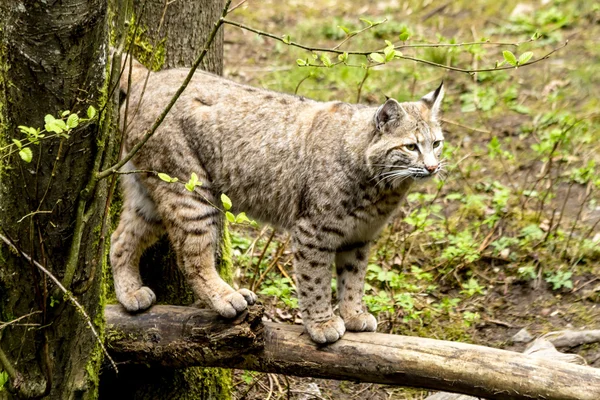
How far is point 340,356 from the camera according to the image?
14.3 ft

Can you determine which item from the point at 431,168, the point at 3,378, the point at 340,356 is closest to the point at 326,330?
the point at 340,356

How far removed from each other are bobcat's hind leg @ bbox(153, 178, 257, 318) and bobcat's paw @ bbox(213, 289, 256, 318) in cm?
8

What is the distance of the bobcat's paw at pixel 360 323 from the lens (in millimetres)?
4738

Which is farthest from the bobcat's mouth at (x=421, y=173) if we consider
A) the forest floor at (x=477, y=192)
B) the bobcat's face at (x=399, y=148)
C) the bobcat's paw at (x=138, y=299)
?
the bobcat's paw at (x=138, y=299)

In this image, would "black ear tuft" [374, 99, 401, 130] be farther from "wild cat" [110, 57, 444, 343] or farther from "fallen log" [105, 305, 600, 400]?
"fallen log" [105, 305, 600, 400]

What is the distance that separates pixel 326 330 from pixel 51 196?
1.78 metres

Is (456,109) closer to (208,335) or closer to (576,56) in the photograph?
(576,56)

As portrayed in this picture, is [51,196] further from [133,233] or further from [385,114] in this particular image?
[385,114]

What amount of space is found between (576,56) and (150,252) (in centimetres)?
→ 595

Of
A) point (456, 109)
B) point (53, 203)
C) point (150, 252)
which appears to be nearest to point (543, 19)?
point (456, 109)

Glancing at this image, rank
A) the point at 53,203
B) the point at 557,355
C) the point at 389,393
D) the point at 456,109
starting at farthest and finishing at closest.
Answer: the point at 456,109 → the point at 389,393 → the point at 557,355 → the point at 53,203

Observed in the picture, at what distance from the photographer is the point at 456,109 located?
27.8 feet

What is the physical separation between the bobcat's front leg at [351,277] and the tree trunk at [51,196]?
1630mm

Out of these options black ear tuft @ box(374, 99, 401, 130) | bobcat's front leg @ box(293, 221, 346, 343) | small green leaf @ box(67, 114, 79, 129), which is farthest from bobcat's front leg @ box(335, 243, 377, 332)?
small green leaf @ box(67, 114, 79, 129)
